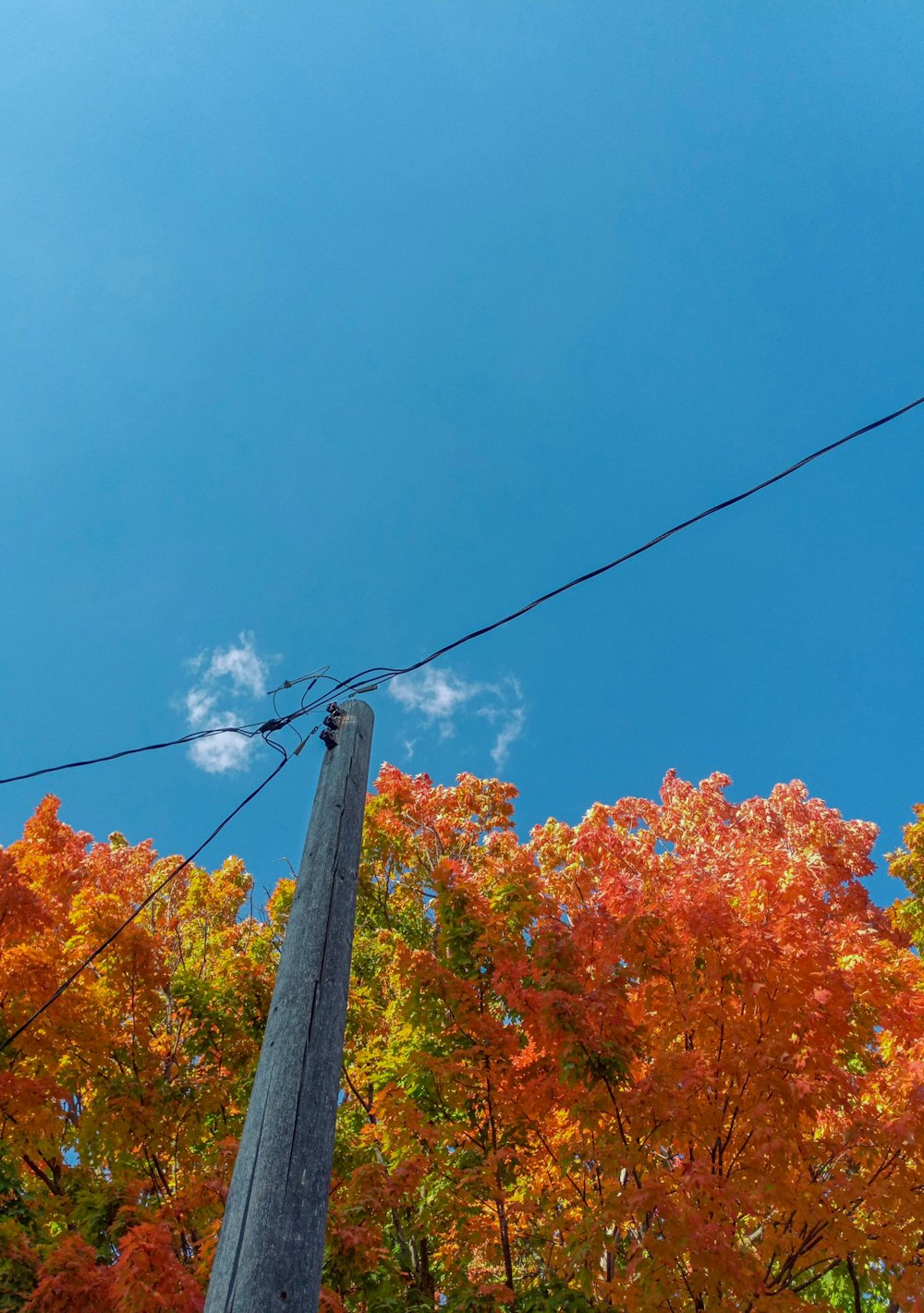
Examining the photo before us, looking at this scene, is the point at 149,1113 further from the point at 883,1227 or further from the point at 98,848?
the point at 98,848

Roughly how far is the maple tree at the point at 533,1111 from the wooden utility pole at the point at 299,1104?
370cm

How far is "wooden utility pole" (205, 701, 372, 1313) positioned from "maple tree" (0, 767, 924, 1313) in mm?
3703

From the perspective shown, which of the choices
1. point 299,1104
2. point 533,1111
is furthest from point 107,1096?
point 299,1104

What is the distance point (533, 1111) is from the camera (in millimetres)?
7062

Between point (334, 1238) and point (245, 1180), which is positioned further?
point (334, 1238)

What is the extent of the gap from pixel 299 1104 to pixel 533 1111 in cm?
559

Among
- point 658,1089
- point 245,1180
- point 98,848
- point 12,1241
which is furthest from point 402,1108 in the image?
point 98,848

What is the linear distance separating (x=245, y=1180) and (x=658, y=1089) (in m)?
4.76

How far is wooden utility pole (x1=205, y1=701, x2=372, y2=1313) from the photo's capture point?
2.13 m

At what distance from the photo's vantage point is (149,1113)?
795 cm

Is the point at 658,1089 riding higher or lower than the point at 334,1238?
higher

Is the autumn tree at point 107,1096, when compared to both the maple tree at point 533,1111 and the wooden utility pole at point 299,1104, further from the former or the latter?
the wooden utility pole at point 299,1104

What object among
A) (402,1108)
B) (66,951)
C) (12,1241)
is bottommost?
(12,1241)

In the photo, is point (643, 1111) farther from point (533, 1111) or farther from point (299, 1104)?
point (299, 1104)
